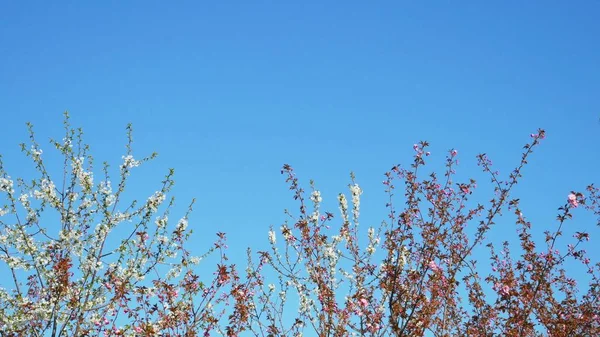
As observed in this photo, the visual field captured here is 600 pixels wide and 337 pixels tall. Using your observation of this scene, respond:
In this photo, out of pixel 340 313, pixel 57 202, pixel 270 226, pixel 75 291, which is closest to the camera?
pixel 340 313

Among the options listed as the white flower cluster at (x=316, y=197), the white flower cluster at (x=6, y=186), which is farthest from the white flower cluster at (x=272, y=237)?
the white flower cluster at (x=6, y=186)

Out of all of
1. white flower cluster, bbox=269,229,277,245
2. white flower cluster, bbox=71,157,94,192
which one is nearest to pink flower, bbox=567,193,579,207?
white flower cluster, bbox=269,229,277,245

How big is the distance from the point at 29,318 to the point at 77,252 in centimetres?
119

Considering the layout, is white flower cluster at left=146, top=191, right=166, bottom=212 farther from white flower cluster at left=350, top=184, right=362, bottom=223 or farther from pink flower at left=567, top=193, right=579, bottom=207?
pink flower at left=567, top=193, right=579, bottom=207

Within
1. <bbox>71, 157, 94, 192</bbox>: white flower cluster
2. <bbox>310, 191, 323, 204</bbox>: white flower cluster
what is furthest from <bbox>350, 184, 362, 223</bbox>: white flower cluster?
<bbox>71, 157, 94, 192</bbox>: white flower cluster

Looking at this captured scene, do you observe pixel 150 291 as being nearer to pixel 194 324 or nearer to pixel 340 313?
pixel 194 324

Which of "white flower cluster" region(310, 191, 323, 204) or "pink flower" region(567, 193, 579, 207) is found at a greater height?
"white flower cluster" region(310, 191, 323, 204)

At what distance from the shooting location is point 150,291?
29.5 ft

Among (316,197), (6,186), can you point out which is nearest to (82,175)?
(6,186)

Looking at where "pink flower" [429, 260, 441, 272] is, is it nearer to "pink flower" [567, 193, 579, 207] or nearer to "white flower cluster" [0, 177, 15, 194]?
"pink flower" [567, 193, 579, 207]

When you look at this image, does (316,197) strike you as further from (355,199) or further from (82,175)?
(82,175)

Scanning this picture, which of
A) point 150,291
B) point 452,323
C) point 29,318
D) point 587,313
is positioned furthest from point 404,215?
point 29,318

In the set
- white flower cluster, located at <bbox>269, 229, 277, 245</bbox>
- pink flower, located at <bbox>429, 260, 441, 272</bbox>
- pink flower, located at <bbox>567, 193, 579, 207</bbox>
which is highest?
white flower cluster, located at <bbox>269, 229, 277, 245</bbox>

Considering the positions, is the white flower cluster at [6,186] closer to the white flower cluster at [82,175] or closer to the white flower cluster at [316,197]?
the white flower cluster at [82,175]
